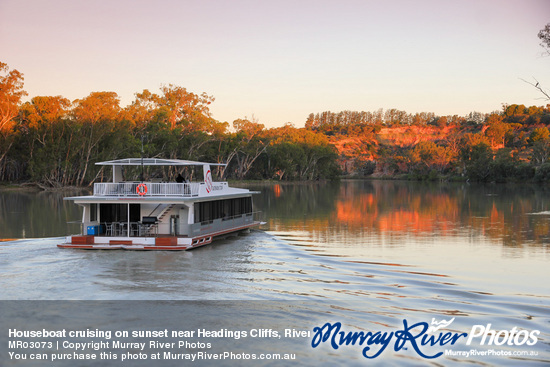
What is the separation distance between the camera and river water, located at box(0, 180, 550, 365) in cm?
1176

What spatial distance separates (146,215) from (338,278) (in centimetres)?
1024

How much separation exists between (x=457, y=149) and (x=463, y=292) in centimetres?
14698

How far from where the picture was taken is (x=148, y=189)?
73.1 ft

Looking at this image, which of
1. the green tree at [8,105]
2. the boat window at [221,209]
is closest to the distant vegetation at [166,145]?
the green tree at [8,105]

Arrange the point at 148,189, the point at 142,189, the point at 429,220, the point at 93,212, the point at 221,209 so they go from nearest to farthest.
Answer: the point at 142,189 → the point at 148,189 → the point at 93,212 → the point at 221,209 → the point at 429,220

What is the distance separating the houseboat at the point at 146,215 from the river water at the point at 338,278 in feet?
2.49

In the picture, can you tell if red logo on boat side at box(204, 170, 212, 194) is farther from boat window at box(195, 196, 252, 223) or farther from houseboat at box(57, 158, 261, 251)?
boat window at box(195, 196, 252, 223)

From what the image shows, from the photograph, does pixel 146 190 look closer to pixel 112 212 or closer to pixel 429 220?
pixel 112 212

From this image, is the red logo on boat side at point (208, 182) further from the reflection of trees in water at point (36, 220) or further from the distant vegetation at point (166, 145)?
the distant vegetation at point (166, 145)

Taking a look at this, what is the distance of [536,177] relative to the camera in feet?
318

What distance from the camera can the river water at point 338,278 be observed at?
38.6 feet

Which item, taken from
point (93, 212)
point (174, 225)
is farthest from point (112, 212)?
point (174, 225)

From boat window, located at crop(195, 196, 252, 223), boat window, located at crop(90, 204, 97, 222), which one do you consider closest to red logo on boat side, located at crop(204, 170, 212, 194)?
boat window, located at crop(195, 196, 252, 223)

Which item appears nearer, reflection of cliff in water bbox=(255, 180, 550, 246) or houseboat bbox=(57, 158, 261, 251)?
houseboat bbox=(57, 158, 261, 251)
